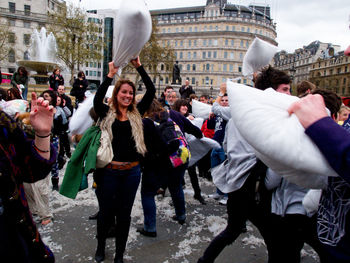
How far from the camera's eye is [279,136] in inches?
39.9

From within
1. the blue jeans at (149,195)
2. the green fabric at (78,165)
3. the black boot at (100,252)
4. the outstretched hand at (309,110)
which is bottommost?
the black boot at (100,252)

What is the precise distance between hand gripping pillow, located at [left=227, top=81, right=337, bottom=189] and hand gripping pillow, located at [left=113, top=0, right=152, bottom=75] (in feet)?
4.59

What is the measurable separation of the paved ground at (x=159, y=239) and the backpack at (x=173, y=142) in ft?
3.47

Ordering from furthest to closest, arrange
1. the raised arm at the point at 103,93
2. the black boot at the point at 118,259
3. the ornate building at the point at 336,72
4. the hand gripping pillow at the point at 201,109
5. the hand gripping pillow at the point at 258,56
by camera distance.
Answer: the ornate building at the point at 336,72 → the hand gripping pillow at the point at 201,109 → the hand gripping pillow at the point at 258,56 → the black boot at the point at 118,259 → the raised arm at the point at 103,93

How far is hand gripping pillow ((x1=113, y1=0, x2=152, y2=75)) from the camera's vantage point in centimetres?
220

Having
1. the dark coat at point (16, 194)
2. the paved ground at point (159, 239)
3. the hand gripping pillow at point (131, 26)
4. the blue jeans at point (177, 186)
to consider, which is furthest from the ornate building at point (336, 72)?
the dark coat at point (16, 194)

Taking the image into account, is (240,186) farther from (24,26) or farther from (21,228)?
(24,26)

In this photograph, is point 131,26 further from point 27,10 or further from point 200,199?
point 27,10

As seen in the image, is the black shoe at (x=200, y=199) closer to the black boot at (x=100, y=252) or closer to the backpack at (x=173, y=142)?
the backpack at (x=173, y=142)

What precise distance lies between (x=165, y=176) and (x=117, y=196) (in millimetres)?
1066

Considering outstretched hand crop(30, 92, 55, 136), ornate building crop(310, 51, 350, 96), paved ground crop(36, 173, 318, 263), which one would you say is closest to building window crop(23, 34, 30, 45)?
paved ground crop(36, 173, 318, 263)

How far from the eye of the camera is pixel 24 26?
53.6 m

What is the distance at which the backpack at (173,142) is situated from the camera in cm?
364

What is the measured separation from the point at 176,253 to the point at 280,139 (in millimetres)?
2765
